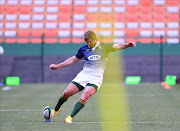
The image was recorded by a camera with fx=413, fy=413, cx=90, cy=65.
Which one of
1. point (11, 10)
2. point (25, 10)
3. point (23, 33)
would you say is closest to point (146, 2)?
point (25, 10)

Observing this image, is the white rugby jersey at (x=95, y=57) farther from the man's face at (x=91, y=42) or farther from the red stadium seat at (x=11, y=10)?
the red stadium seat at (x=11, y=10)

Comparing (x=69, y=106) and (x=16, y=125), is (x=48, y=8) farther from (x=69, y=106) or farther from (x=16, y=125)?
(x=16, y=125)

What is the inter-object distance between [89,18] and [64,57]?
458 inches

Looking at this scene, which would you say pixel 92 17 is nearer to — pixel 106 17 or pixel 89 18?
pixel 89 18

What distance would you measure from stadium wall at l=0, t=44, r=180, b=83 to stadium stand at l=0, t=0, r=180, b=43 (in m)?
9.64

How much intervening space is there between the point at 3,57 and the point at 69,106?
13.1 metres

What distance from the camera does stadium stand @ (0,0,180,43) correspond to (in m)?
34.3

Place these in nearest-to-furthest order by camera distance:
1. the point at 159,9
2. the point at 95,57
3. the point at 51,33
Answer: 1. the point at 95,57
2. the point at 51,33
3. the point at 159,9

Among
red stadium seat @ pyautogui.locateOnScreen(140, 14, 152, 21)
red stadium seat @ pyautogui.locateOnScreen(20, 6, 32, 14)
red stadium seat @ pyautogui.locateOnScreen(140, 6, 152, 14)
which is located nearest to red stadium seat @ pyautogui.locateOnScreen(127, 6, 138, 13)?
red stadium seat @ pyautogui.locateOnScreen(140, 6, 152, 14)

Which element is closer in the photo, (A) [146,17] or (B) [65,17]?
(A) [146,17]

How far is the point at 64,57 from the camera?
942 inches

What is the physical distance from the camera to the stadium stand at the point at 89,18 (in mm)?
34312

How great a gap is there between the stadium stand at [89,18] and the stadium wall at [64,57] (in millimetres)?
9637

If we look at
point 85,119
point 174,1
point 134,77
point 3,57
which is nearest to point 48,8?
point 174,1
